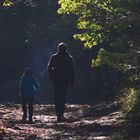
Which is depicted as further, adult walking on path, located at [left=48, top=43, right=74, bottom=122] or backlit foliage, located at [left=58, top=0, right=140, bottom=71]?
adult walking on path, located at [left=48, top=43, right=74, bottom=122]

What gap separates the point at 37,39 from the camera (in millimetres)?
41344

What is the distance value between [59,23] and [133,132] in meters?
26.7

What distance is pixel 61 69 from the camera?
1770 centimetres

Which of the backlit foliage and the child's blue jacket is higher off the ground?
the backlit foliage

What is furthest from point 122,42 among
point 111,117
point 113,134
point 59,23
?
point 59,23

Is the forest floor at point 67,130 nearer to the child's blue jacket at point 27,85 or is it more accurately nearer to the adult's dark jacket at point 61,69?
the child's blue jacket at point 27,85

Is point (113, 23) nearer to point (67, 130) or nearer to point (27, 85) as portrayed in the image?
point (27, 85)

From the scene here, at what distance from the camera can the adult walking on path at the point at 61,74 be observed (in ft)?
58.0

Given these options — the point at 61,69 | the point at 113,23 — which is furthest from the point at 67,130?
the point at 113,23

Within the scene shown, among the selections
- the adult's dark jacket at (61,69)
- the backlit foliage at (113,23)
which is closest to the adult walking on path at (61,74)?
the adult's dark jacket at (61,69)

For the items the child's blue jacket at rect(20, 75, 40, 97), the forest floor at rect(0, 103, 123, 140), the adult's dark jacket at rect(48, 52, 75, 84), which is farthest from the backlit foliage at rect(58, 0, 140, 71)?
the child's blue jacket at rect(20, 75, 40, 97)

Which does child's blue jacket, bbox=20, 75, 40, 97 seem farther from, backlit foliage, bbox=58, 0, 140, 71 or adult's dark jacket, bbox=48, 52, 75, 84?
backlit foliage, bbox=58, 0, 140, 71

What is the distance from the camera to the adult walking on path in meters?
17.7

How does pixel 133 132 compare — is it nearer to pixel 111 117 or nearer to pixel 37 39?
pixel 111 117
